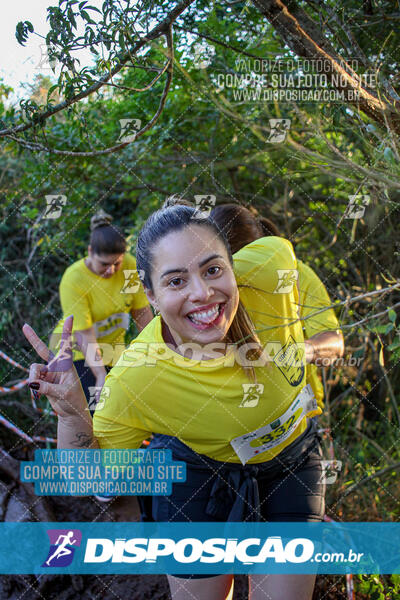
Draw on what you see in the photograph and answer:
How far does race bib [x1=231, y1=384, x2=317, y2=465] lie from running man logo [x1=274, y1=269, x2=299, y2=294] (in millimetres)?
381

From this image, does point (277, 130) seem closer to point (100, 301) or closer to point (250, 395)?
point (250, 395)

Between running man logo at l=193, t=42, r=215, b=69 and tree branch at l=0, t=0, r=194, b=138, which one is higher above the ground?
running man logo at l=193, t=42, r=215, b=69

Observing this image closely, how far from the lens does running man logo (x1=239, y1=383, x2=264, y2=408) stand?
1.81 meters

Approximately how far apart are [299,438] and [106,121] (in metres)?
2.69

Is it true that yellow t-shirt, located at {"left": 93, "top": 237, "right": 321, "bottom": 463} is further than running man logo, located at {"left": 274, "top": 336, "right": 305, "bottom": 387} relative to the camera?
No

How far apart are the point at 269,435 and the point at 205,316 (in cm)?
48

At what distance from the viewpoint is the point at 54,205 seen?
166 inches

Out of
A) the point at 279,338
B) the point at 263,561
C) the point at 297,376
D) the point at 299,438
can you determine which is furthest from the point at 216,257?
the point at 263,561

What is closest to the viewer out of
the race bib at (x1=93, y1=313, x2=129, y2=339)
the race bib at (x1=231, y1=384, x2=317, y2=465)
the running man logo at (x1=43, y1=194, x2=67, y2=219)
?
the race bib at (x1=231, y1=384, x2=317, y2=465)

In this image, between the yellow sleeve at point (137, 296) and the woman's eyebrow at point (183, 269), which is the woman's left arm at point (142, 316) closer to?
the yellow sleeve at point (137, 296)

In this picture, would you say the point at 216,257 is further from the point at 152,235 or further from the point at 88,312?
the point at 88,312

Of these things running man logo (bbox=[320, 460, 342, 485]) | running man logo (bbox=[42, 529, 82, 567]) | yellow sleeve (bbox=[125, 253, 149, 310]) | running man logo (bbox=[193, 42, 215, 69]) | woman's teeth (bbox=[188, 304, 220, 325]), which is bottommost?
running man logo (bbox=[42, 529, 82, 567])

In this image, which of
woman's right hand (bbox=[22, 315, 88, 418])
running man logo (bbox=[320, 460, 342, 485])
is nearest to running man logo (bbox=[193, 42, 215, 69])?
woman's right hand (bbox=[22, 315, 88, 418])

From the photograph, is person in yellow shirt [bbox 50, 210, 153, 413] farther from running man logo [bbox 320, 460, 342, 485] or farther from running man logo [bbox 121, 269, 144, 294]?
running man logo [bbox 320, 460, 342, 485]
